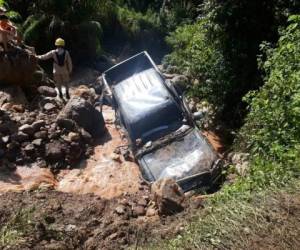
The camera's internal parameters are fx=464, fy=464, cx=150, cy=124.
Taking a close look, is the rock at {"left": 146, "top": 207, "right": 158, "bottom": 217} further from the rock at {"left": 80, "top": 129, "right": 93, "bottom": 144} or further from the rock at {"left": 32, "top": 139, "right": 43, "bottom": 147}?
the rock at {"left": 80, "top": 129, "right": 93, "bottom": 144}

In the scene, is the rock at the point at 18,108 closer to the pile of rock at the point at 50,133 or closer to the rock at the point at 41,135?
the pile of rock at the point at 50,133

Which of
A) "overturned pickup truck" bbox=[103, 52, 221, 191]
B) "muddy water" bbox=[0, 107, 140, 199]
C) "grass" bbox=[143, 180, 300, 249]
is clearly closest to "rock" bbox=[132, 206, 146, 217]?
"overturned pickup truck" bbox=[103, 52, 221, 191]

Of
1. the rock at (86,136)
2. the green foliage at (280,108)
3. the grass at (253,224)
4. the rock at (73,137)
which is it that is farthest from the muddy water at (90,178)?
the grass at (253,224)

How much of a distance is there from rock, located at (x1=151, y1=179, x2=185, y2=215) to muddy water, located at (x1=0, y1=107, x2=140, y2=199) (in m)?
1.89

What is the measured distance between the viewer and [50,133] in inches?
423

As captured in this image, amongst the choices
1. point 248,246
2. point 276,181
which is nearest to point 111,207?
point 276,181

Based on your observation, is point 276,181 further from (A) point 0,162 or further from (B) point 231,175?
(A) point 0,162

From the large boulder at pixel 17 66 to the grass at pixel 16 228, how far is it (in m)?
5.54

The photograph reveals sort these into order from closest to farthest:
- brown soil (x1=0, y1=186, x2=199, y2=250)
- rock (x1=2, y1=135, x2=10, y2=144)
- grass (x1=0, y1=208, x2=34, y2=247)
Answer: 1. grass (x1=0, y1=208, x2=34, y2=247)
2. brown soil (x1=0, y1=186, x2=199, y2=250)
3. rock (x1=2, y1=135, x2=10, y2=144)

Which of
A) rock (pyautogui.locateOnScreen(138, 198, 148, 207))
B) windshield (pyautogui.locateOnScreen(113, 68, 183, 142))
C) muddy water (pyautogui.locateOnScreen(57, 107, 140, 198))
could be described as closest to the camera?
rock (pyautogui.locateOnScreen(138, 198, 148, 207))

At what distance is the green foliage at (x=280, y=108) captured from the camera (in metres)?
5.89

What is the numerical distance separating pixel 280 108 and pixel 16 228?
12.8ft

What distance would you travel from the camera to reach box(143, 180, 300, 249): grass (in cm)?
390

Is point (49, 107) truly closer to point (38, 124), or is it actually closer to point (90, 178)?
point (38, 124)
